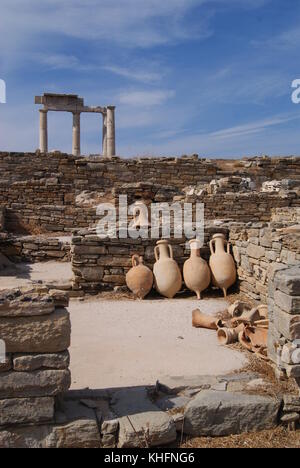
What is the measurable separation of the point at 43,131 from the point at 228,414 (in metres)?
24.6

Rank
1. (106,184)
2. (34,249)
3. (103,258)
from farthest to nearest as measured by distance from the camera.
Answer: (106,184) < (34,249) < (103,258)

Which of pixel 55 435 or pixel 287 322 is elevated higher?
pixel 287 322

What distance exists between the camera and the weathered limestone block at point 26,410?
8.80ft

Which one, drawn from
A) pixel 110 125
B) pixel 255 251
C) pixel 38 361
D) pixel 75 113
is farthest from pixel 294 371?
pixel 75 113

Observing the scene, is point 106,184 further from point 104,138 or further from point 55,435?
point 55,435

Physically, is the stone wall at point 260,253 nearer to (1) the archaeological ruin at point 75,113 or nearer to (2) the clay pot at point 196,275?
(2) the clay pot at point 196,275

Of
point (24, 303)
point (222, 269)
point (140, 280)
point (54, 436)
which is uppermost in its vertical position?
point (24, 303)

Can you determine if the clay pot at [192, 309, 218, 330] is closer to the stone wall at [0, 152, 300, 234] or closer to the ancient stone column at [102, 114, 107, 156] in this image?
the stone wall at [0, 152, 300, 234]

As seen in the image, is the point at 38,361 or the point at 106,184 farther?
the point at 106,184

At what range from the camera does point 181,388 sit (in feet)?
10.8

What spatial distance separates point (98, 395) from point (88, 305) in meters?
3.40

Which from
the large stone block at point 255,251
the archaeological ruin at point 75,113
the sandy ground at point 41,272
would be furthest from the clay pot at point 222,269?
the archaeological ruin at point 75,113

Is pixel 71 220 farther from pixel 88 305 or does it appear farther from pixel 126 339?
pixel 126 339

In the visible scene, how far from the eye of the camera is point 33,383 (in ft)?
8.80
